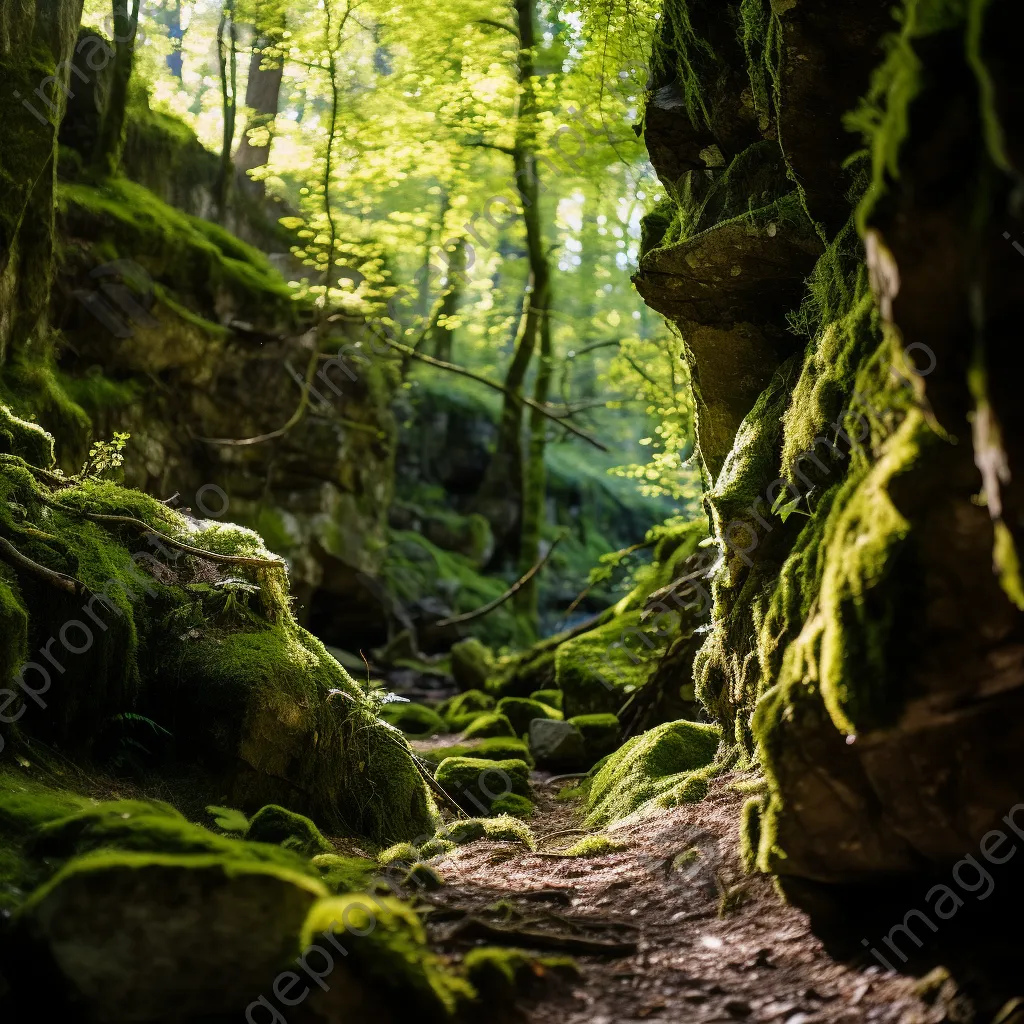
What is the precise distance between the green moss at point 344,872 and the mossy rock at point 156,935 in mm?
1168

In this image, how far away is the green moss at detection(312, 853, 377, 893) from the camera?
4309mm

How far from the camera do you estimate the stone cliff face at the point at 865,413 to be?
2.61 meters

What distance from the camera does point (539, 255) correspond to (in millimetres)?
17516

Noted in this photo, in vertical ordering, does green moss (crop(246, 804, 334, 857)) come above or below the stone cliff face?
below

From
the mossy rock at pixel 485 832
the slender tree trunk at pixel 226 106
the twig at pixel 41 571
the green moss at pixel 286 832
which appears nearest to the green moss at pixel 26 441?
the twig at pixel 41 571

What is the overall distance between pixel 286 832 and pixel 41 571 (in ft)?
7.37

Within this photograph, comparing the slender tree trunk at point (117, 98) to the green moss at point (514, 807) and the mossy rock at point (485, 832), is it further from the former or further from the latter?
the mossy rock at point (485, 832)

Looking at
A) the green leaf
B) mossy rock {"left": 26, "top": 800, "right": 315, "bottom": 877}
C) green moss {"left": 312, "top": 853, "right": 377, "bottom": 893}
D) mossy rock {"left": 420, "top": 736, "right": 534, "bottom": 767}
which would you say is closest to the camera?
mossy rock {"left": 26, "top": 800, "right": 315, "bottom": 877}

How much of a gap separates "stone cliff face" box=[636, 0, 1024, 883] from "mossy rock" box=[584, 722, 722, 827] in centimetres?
69

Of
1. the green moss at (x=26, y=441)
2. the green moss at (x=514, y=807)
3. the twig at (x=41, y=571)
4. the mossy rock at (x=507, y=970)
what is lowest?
the green moss at (x=514, y=807)

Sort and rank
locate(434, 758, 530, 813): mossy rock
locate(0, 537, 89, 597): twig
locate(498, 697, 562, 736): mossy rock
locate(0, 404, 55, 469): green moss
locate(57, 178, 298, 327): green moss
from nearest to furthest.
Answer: locate(0, 537, 89, 597): twig
locate(0, 404, 55, 469): green moss
locate(434, 758, 530, 813): mossy rock
locate(498, 697, 562, 736): mossy rock
locate(57, 178, 298, 327): green moss

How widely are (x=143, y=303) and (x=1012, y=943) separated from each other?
12597 mm

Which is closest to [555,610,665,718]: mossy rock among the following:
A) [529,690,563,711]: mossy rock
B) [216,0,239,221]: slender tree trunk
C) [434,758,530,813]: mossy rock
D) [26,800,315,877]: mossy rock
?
[529,690,563,711]: mossy rock

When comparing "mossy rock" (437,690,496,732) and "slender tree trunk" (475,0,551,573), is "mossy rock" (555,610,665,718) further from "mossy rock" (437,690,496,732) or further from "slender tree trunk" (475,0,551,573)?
"slender tree trunk" (475,0,551,573)
